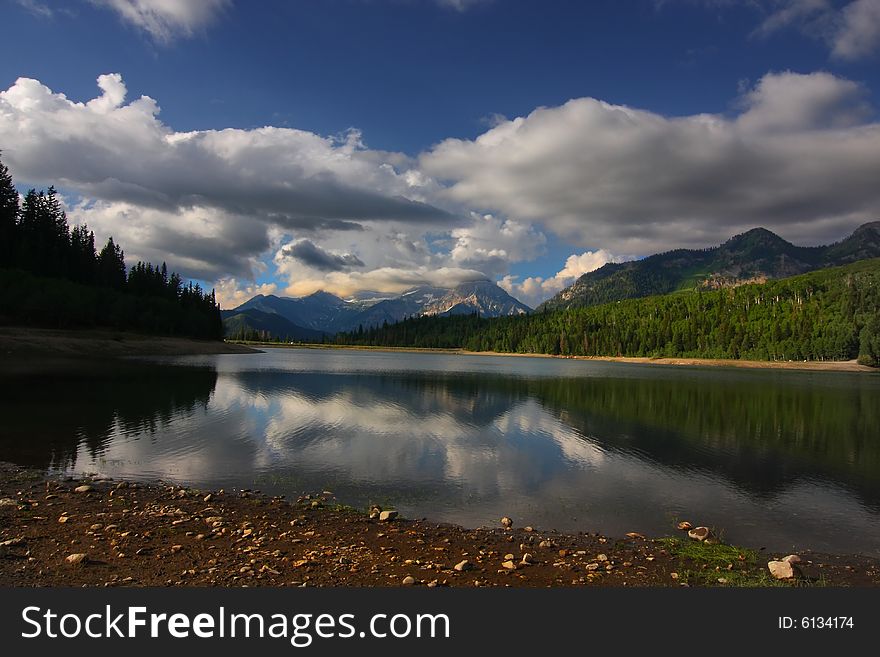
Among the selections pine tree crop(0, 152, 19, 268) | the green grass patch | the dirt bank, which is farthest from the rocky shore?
pine tree crop(0, 152, 19, 268)

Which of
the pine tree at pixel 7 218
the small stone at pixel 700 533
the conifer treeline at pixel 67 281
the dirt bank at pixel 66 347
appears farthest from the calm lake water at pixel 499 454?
the pine tree at pixel 7 218

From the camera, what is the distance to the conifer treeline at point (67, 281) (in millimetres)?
98562

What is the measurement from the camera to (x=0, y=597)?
965 centimetres

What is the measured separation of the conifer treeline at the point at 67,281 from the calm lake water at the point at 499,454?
2340 inches

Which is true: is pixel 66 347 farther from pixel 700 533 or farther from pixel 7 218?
pixel 700 533

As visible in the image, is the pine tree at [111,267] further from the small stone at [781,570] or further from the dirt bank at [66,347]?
the small stone at [781,570]

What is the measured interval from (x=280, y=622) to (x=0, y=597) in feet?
18.7

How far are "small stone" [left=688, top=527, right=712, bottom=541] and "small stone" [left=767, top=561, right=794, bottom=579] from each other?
3.05m

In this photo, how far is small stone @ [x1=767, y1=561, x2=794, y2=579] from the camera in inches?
491

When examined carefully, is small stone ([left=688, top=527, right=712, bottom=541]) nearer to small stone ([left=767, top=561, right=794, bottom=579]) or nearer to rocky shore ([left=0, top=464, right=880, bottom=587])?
rocky shore ([left=0, top=464, right=880, bottom=587])

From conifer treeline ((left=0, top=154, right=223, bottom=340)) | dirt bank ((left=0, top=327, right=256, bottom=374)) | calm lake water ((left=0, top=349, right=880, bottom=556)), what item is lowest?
calm lake water ((left=0, top=349, right=880, bottom=556))

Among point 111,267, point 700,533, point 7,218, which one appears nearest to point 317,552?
point 700,533

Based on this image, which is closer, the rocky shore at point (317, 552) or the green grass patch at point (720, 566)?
the rocky shore at point (317, 552)

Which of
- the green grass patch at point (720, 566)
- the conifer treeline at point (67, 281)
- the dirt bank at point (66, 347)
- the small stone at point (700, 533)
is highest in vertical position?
the conifer treeline at point (67, 281)
